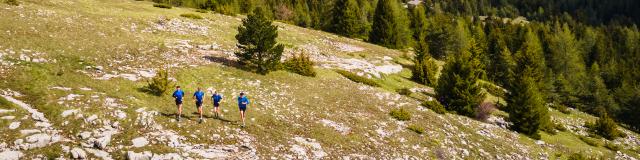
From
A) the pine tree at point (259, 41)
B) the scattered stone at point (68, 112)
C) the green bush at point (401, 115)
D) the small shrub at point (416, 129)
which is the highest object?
the pine tree at point (259, 41)

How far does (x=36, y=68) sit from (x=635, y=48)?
14516 cm

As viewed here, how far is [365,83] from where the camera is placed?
128 ft

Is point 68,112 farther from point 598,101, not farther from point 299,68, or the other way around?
point 598,101

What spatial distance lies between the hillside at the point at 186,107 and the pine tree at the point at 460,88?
6.85 feet

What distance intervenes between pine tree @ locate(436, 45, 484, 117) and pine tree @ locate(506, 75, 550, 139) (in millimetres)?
2787

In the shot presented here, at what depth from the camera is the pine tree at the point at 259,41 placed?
33.1 metres

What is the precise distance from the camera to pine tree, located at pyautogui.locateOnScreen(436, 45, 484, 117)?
122 feet

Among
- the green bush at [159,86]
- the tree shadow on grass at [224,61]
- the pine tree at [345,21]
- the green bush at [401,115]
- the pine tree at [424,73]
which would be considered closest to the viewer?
the green bush at [159,86]

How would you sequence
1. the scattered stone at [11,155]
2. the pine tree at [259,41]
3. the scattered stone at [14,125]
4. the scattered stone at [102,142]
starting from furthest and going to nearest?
1. the pine tree at [259,41]
2. the scattered stone at [14,125]
3. the scattered stone at [102,142]
4. the scattered stone at [11,155]

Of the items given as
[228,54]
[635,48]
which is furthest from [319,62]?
[635,48]

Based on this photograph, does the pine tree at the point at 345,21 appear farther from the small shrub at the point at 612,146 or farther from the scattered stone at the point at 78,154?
the scattered stone at the point at 78,154

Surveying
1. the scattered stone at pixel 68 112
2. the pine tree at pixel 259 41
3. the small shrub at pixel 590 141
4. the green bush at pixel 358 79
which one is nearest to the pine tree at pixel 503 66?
the small shrub at pixel 590 141

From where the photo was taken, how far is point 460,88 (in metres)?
38.6

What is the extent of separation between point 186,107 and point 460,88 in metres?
24.0
